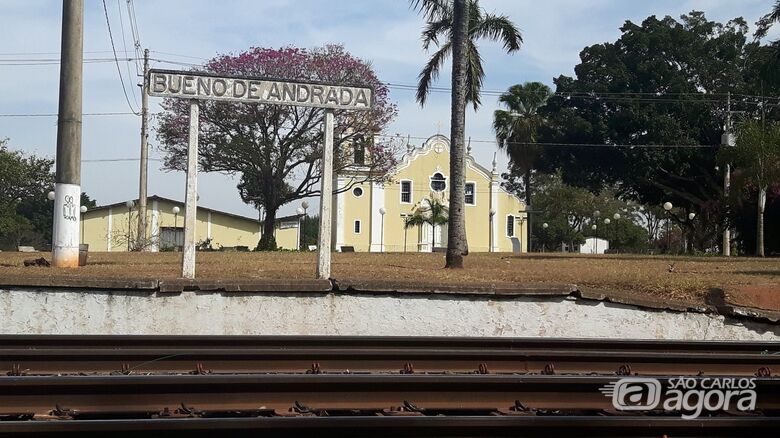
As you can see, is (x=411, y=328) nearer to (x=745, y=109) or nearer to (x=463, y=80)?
(x=463, y=80)

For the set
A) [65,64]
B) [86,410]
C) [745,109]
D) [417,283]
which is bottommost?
[86,410]

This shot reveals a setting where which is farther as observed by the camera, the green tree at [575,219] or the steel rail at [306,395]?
the green tree at [575,219]

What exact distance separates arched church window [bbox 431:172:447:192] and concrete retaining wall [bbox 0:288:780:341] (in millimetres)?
53266

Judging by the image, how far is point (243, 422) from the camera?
5.72m

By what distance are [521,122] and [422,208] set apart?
11.0 metres

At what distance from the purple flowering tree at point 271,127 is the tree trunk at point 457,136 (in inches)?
733

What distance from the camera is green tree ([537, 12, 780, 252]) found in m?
49.8

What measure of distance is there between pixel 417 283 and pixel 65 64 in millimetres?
8598

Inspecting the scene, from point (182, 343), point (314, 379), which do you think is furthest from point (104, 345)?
point (314, 379)

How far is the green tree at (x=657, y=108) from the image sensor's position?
49844mm

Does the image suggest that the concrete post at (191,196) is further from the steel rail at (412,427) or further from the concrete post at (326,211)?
the steel rail at (412,427)

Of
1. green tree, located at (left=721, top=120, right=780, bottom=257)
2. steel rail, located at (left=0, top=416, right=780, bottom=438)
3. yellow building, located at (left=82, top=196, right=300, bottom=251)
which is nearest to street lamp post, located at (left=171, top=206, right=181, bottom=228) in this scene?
yellow building, located at (left=82, top=196, right=300, bottom=251)

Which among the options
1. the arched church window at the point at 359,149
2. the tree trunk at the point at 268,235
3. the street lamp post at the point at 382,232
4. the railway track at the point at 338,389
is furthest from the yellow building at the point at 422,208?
the railway track at the point at 338,389

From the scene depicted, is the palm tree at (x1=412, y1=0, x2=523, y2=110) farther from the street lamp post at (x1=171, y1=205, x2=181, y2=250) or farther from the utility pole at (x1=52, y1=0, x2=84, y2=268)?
the street lamp post at (x1=171, y1=205, x2=181, y2=250)
